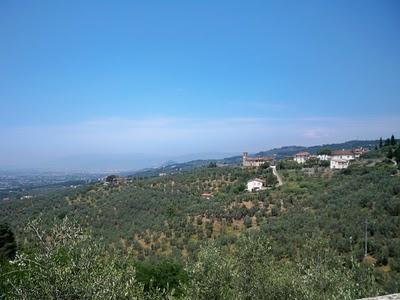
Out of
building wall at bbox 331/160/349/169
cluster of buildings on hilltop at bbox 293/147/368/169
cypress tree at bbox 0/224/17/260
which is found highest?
cluster of buildings on hilltop at bbox 293/147/368/169

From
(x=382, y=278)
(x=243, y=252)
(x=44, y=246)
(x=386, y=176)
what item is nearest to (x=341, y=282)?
(x=243, y=252)

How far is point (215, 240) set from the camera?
1415 inches

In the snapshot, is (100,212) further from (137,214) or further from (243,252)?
(243,252)

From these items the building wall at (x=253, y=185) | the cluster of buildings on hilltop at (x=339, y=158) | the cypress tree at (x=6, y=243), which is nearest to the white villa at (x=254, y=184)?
the building wall at (x=253, y=185)

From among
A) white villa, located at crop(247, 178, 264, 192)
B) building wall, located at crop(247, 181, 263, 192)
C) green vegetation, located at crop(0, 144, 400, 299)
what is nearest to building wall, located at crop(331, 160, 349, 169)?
green vegetation, located at crop(0, 144, 400, 299)

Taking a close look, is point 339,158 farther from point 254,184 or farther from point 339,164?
point 254,184

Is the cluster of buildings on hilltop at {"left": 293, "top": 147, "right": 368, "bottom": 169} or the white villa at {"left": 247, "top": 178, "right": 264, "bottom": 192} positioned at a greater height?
the cluster of buildings on hilltop at {"left": 293, "top": 147, "right": 368, "bottom": 169}

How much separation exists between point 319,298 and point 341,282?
1.26 m

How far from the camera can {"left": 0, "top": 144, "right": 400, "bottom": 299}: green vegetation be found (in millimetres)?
9180

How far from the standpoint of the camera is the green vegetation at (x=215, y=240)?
30.1ft

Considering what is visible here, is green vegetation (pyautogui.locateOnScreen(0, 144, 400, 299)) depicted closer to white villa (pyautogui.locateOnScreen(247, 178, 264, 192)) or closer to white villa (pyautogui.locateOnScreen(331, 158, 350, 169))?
white villa (pyautogui.locateOnScreen(247, 178, 264, 192))

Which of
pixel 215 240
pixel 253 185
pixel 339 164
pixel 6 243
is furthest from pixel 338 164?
pixel 6 243

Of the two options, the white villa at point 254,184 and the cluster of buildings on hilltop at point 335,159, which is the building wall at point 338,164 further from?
the white villa at point 254,184

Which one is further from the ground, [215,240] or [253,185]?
[253,185]
